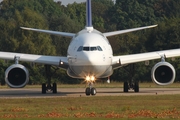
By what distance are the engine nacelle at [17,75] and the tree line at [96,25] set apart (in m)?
5.79

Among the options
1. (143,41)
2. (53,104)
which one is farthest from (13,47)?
(53,104)

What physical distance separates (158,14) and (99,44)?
246ft

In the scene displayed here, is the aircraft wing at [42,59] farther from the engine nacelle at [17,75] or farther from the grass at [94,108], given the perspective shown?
the grass at [94,108]

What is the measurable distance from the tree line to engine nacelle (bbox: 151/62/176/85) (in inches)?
375

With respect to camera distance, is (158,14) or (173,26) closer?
(173,26)

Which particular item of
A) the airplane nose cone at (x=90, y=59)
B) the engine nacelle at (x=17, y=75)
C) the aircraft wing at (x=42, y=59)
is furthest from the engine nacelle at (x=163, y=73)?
the engine nacelle at (x=17, y=75)

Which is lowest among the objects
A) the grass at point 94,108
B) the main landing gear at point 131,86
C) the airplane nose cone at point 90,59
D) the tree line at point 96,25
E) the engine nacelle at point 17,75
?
the grass at point 94,108

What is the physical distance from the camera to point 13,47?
241ft

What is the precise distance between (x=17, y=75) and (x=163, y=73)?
7.12 metres

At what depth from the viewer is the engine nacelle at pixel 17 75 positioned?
1569 inches

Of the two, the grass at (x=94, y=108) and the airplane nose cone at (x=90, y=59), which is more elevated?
the airplane nose cone at (x=90, y=59)

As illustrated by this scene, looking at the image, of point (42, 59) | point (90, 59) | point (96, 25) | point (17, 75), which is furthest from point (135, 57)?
point (96, 25)

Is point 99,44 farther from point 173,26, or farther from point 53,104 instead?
point 173,26

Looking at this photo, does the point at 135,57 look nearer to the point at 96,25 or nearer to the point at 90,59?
the point at 90,59
